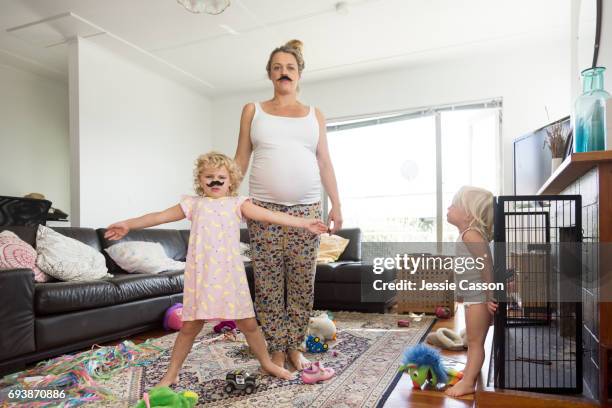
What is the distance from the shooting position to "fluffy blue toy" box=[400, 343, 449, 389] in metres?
1.81

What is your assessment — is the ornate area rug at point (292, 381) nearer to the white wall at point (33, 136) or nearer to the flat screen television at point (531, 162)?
the flat screen television at point (531, 162)

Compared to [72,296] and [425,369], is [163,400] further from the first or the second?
[72,296]

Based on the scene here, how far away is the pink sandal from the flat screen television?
2.93m

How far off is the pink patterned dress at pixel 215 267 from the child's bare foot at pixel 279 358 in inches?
13.3

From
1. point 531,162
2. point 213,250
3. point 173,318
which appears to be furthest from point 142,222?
point 531,162

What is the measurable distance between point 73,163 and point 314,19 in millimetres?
2701

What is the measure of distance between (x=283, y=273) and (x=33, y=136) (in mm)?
4840

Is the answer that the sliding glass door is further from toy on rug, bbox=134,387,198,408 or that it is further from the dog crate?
toy on rug, bbox=134,387,198,408

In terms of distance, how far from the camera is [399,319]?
3.36 meters

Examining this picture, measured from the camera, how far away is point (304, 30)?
13.9 ft

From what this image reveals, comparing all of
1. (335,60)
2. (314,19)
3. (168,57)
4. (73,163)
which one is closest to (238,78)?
(168,57)

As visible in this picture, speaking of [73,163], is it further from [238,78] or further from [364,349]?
[364,349]

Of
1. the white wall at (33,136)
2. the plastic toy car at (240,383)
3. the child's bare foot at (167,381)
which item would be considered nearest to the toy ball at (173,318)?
the child's bare foot at (167,381)

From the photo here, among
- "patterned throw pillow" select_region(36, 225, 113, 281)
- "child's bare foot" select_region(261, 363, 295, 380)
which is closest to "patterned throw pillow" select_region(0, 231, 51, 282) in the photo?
"patterned throw pillow" select_region(36, 225, 113, 281)
